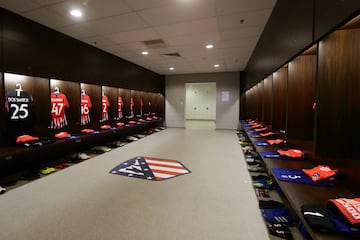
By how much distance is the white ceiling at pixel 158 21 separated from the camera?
291cm

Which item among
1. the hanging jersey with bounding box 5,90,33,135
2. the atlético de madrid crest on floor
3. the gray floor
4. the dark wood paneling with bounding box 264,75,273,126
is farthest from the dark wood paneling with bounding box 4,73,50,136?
the dark wood paneling with bounding box 264,75,273,126

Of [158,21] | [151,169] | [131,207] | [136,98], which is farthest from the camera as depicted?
[136,98]

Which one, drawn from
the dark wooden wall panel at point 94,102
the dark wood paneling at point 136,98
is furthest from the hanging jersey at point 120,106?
the dark wooden wall panel at point 94,102

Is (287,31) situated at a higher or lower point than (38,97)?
higher

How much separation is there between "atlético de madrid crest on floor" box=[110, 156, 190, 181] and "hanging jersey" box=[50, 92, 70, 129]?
189 centimetres

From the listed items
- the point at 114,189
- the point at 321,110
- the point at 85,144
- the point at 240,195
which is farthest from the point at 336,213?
the point at 85,144

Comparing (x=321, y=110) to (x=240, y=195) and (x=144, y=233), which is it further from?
(x=144, y=233)

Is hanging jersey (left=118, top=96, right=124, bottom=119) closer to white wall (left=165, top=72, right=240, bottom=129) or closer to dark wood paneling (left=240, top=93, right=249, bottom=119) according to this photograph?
white wall (left=165, top=72, right=240, bottom=129)

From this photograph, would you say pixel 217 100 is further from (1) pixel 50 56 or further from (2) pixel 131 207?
(2) pixel 131 207

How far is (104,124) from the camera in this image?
231 inches

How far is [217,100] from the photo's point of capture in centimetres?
933

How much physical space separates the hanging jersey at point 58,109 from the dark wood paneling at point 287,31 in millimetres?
4712

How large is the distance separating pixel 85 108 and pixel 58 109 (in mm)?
841

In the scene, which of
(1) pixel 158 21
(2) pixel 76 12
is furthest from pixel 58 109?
(1) pixel 158 21
